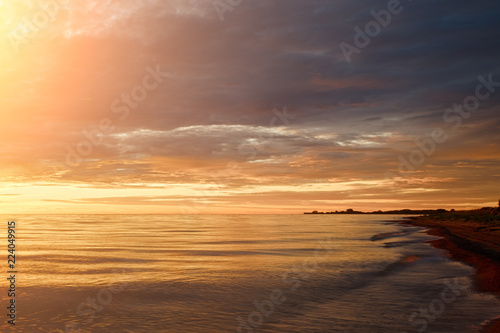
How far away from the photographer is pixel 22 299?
751 inches

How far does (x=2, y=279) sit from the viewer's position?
968 inches

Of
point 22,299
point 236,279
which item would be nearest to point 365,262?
point 236,279

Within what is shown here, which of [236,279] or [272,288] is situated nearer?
[272,288]

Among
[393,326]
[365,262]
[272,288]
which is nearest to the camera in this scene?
[393,326]

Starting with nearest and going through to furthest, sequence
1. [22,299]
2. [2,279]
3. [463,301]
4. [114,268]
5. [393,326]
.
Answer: [393,326], [463,301], [22,299], [2,279], [114,268]

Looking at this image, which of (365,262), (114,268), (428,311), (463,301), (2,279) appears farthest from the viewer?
(365,262)

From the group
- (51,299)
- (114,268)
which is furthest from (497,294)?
(114,268)

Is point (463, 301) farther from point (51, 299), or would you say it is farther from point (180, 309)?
point (51, 299)

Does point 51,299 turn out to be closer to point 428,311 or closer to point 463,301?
point 428,311

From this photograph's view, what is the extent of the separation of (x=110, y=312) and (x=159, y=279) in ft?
26.7

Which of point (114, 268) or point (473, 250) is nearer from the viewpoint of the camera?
point (114, 268)

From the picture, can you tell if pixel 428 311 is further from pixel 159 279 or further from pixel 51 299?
pixel 51 299

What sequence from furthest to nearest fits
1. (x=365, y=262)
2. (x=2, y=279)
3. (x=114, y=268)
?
(x=365, y=262) → (x=114, y=268) → (x=2, y=279)

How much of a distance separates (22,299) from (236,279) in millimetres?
12052
